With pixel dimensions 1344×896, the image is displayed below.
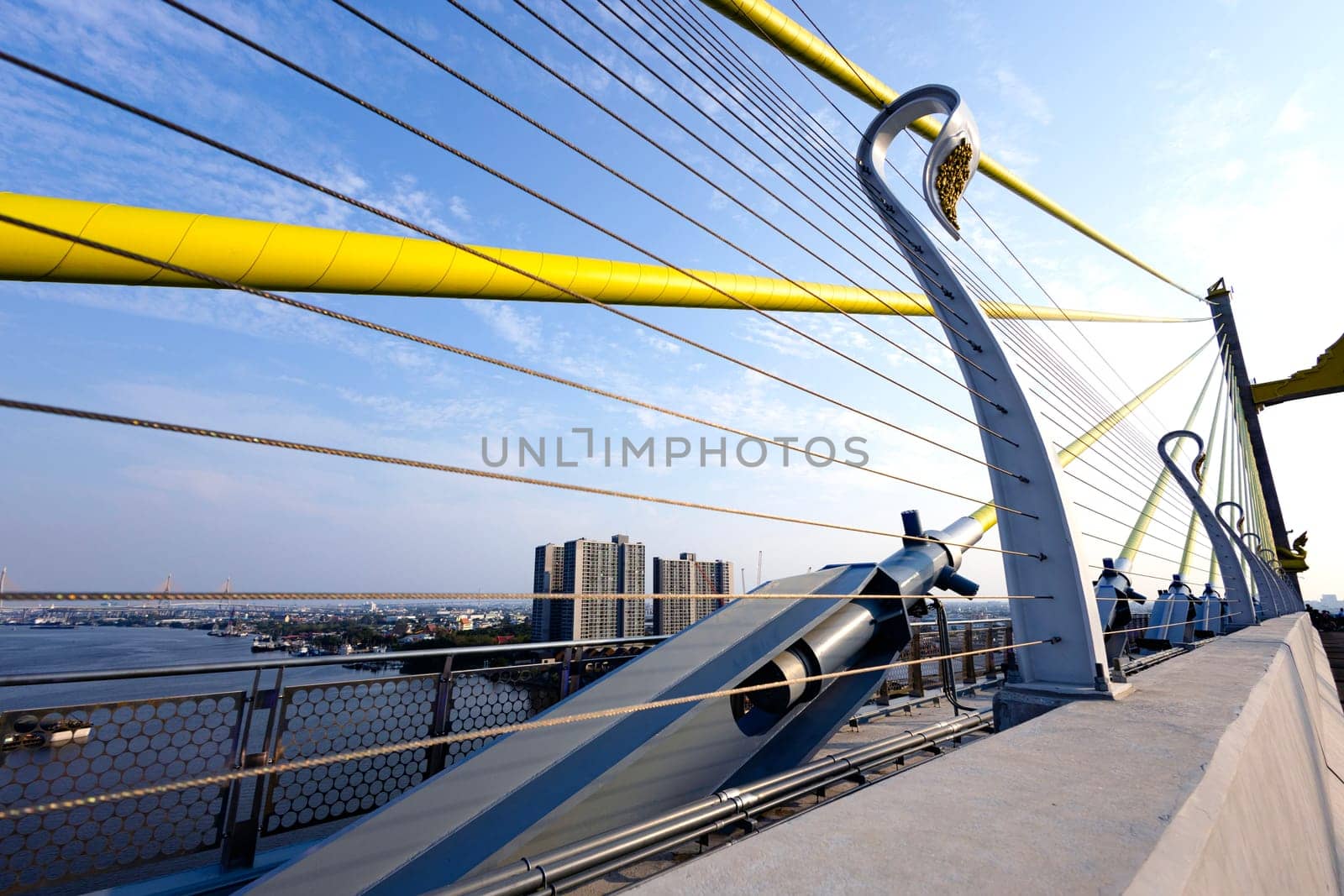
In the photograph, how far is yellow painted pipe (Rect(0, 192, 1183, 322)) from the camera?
8.59 ft

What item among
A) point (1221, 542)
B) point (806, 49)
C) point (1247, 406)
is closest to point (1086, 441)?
point (1221, 542)

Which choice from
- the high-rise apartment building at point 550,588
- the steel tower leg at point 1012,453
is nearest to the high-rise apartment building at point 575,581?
the high-rise apartment building at point 550,588

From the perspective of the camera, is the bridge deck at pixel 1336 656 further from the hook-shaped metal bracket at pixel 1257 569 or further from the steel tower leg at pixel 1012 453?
the steel tower leg at pixel 1012 453

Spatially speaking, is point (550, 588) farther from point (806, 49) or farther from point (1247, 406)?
point (1247, 406)

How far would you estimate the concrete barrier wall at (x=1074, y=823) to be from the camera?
979mm

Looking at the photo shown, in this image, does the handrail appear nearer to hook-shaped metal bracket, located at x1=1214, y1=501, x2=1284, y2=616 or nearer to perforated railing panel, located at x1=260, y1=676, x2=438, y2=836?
perforated railing panel, located at x1=260, y1=676, x2=438, y2=836

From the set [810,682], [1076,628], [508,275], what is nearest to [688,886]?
[810,682]

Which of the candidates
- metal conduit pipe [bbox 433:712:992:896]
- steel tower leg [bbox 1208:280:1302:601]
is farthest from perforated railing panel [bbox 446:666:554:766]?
steel tower leg [bbox 1208:280:1302:601]

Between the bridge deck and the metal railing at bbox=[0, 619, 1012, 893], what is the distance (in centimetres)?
1229

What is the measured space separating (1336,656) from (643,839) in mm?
17632

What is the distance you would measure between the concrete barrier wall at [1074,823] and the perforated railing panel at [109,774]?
190 cm

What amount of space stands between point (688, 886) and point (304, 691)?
223cm

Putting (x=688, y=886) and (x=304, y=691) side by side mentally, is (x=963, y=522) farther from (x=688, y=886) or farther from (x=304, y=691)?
(x=304, y=691)

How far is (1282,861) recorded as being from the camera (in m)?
1.66
